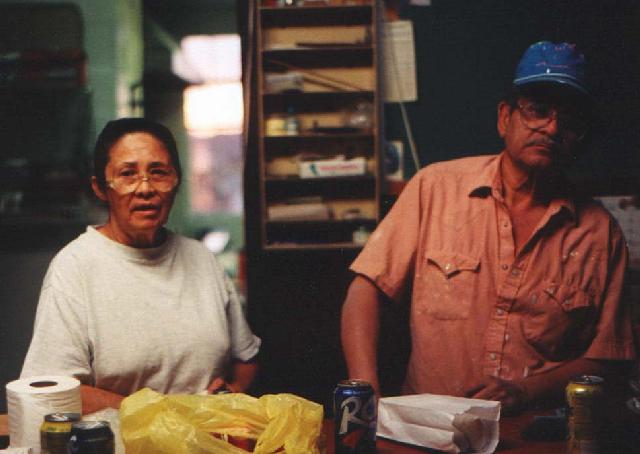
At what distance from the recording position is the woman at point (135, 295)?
78.8 inches

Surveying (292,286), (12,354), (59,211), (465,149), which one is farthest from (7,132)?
(465,149)

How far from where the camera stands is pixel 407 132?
3.65 metres

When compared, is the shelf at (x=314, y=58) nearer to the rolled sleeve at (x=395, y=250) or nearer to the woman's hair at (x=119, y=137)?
the rolled sleeve at (x=395, y=250)

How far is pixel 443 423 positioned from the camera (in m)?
1.54

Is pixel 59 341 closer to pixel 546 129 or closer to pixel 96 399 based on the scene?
pixel 96 399

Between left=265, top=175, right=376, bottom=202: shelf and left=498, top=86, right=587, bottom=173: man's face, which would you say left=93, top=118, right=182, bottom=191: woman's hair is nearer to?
left=498, top=86, right=587, bottom=173: man's face

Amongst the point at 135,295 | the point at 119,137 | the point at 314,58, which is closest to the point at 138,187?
the point at 119,137

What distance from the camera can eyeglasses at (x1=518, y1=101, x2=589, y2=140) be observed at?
7.41ft

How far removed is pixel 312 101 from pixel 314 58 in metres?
0.24

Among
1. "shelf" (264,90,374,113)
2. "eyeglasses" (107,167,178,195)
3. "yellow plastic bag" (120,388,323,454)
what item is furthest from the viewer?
"shelf" (264,90,374,113)

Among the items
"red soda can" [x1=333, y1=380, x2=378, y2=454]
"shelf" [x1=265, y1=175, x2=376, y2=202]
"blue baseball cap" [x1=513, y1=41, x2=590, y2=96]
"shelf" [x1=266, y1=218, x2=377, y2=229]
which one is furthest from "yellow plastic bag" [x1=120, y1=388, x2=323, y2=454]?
"shelf" [x1=265, y1=175, x2=376, y2=202]

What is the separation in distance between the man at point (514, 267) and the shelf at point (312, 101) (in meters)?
1.69

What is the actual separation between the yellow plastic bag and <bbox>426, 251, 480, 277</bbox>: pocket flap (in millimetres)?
969

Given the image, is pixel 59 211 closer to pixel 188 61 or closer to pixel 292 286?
pixel 292 286
